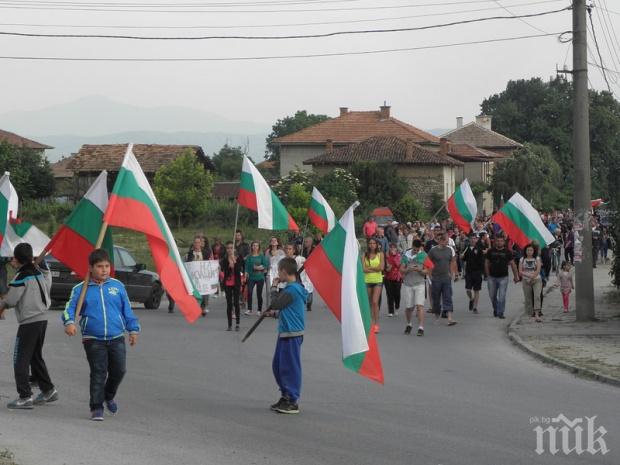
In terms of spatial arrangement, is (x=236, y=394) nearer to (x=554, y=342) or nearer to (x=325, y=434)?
(x=325, y=434)

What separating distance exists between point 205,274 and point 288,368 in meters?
11.0

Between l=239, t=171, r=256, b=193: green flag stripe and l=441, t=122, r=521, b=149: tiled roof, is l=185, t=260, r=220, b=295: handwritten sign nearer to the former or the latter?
l=239, t=171, r=256, b=193: green flag stripe

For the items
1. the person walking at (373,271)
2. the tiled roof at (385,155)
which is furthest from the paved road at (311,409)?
the tiled roof at (385,155)

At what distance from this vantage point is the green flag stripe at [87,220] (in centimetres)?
1075

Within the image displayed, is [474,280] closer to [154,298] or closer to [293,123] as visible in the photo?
[154,298]

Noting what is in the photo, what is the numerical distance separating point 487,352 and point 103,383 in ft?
25.6

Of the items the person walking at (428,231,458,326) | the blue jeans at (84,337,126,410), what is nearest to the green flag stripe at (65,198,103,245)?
the blue jeans at (84,337,126,410)

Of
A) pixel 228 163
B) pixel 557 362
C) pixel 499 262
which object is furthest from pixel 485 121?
pixel 557 362

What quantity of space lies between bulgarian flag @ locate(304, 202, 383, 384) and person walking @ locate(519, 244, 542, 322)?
32.9 feet

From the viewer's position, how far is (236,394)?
1191 cm

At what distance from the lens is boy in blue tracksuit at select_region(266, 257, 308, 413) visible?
1074 cm

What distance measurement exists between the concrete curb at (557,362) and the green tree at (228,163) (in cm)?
9879

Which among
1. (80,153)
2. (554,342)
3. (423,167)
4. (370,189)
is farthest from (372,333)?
(80,153)

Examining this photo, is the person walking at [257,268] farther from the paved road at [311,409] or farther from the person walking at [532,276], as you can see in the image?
the person walking at [532,276]
